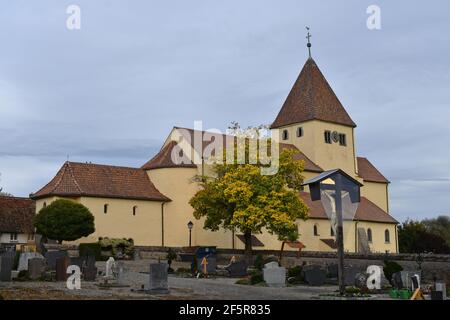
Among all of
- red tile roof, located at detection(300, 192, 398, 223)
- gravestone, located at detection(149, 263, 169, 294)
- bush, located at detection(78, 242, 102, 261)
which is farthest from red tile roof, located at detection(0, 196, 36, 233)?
gravestone, located at detection(149, 263, 169, 294)

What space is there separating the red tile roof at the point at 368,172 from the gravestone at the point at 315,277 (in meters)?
43.0

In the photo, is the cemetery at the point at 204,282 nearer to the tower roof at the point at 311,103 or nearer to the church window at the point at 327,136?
the church window at the point at 327,136

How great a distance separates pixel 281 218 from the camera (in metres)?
41.3

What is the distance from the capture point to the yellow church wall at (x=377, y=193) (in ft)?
221

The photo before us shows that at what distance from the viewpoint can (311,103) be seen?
6272 centimetres

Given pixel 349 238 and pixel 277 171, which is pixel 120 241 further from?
pixel 349 238

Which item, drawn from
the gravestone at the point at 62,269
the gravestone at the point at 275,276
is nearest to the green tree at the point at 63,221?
the gravestone at the point at 62,269

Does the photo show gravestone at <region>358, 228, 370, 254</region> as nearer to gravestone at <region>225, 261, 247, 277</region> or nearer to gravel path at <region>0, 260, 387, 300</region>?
gravestone at <region>225, 261, 247, 277</region>

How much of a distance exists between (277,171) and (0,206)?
29.1 meters

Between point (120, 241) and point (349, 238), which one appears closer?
point (120, 241)

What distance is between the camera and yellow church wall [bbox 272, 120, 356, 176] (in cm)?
6216

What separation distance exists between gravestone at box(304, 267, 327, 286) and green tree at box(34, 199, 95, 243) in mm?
22258
